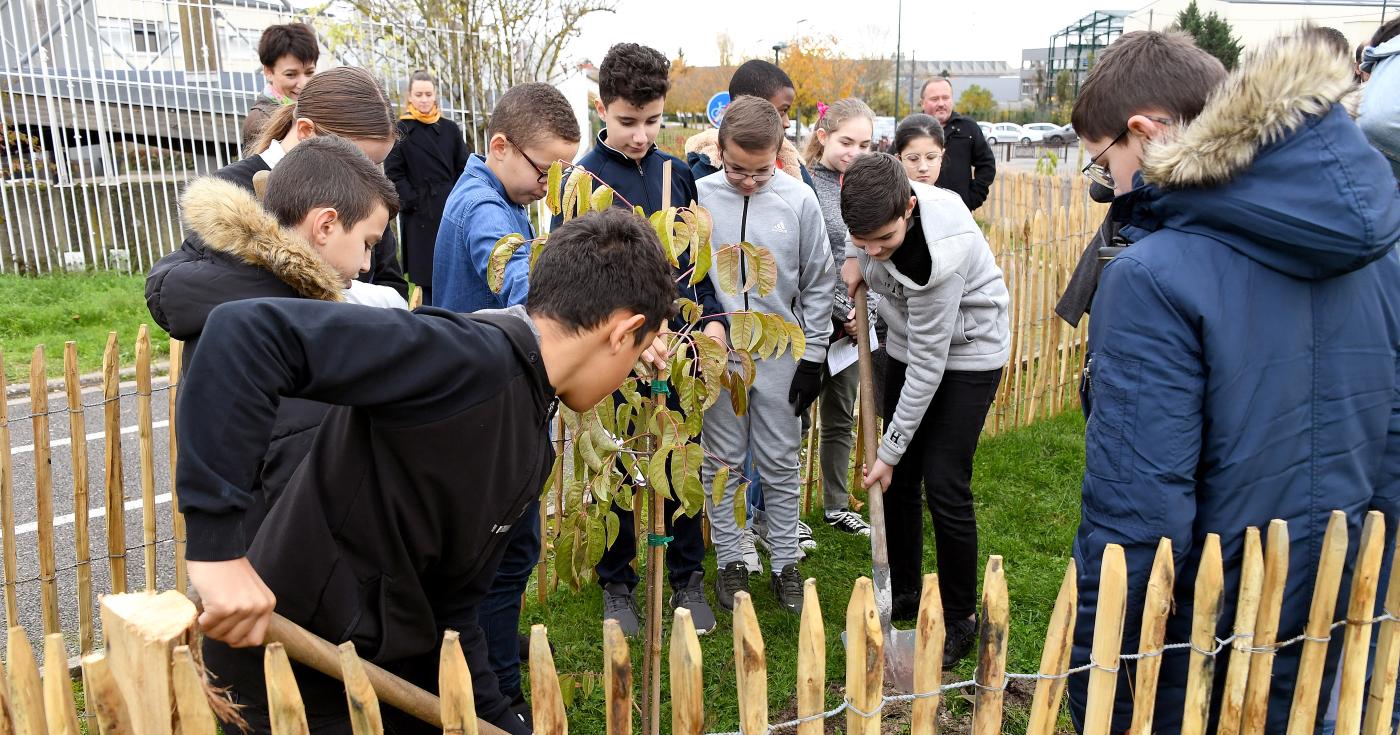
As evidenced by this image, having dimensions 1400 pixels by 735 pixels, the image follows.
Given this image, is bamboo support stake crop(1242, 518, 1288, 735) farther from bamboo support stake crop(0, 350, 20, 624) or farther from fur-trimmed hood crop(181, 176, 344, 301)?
bamboo support stake crop(0, 350, 20, 624)

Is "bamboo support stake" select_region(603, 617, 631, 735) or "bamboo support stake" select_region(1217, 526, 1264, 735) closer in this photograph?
"bamboo support stake" select_region(603, 617, 631, 735)

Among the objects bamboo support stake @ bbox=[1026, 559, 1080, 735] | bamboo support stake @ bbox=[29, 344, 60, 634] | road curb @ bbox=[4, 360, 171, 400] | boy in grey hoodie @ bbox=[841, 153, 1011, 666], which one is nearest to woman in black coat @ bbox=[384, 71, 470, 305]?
road curb @ bbox=[4, 360, 171, 400]

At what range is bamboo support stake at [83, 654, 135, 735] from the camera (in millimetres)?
1398

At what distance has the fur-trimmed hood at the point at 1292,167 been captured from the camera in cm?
165

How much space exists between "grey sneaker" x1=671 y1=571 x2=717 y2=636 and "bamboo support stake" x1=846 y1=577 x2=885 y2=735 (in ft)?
6.33

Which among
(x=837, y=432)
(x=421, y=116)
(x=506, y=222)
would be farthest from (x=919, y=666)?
(x=421, y=116)

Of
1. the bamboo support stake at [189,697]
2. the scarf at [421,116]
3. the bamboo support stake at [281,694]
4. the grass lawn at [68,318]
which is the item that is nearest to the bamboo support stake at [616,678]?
the bamboo support stake at [281,694]

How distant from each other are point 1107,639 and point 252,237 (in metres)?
1.80

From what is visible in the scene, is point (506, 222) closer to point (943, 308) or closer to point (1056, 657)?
point (943, 308)

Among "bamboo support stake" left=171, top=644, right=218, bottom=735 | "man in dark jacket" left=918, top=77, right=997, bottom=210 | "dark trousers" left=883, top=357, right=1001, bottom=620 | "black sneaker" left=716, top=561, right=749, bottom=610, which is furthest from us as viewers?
→ "man in dark jacket" left=918, top=77, right=997, bottom=210

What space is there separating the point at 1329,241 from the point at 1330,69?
11.2 inches

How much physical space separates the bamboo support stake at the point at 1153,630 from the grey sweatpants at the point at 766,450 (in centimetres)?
185

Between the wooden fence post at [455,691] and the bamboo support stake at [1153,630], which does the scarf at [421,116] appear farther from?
the bamboo support stake at [1153,630]

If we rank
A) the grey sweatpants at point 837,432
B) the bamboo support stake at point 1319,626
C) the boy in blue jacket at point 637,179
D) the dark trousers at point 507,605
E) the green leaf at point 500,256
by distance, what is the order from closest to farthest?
1. the bamboo support stake at point 1319,626
2. the green leaf at point 500,256
3. the dark trousers at point 507,605
4. the boy in blue jacket at point 637,179
5. the grey sweatpants at point 837,432
